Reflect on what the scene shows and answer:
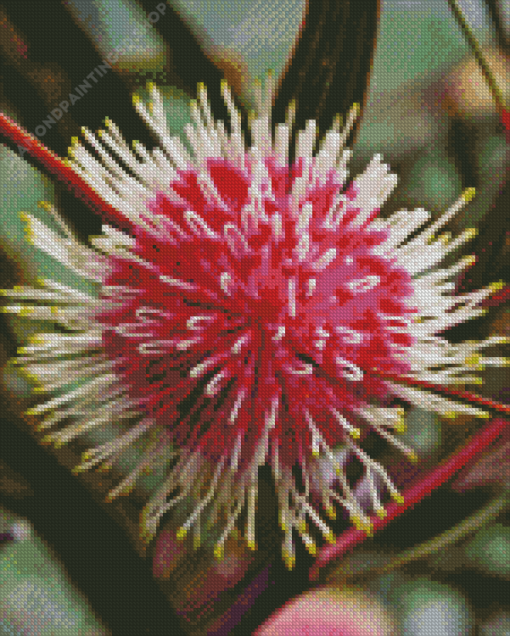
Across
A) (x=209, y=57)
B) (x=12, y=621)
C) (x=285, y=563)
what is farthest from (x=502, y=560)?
(x=209, y=57)

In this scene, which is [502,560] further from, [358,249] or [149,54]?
[149,54]

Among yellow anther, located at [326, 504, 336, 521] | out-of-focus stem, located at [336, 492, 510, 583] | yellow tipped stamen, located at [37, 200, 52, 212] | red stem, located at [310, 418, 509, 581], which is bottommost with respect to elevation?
out-of-focus stem, located at [336, 492, 510, 583]

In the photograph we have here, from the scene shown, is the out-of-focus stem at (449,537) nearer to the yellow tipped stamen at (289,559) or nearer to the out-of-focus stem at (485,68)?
the yellow tipped stamen at (289,559)

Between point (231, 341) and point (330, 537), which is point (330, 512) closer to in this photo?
point (330, 537)

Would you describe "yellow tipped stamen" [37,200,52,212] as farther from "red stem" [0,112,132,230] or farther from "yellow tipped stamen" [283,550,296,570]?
"yellow tipped stamen" [283,550,296,570]

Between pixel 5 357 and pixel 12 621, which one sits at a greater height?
pixel 5 357

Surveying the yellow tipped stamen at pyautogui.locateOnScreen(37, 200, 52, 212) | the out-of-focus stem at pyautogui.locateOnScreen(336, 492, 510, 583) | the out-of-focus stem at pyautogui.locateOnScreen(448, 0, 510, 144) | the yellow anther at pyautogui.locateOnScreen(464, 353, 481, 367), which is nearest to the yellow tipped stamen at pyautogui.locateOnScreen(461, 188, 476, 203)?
the out-of-focus stem at pyautogui.locateOnScreen(448, 0, 510, 144)

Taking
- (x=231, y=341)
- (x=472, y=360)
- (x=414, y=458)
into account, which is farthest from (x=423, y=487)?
(x=231, y=341)
